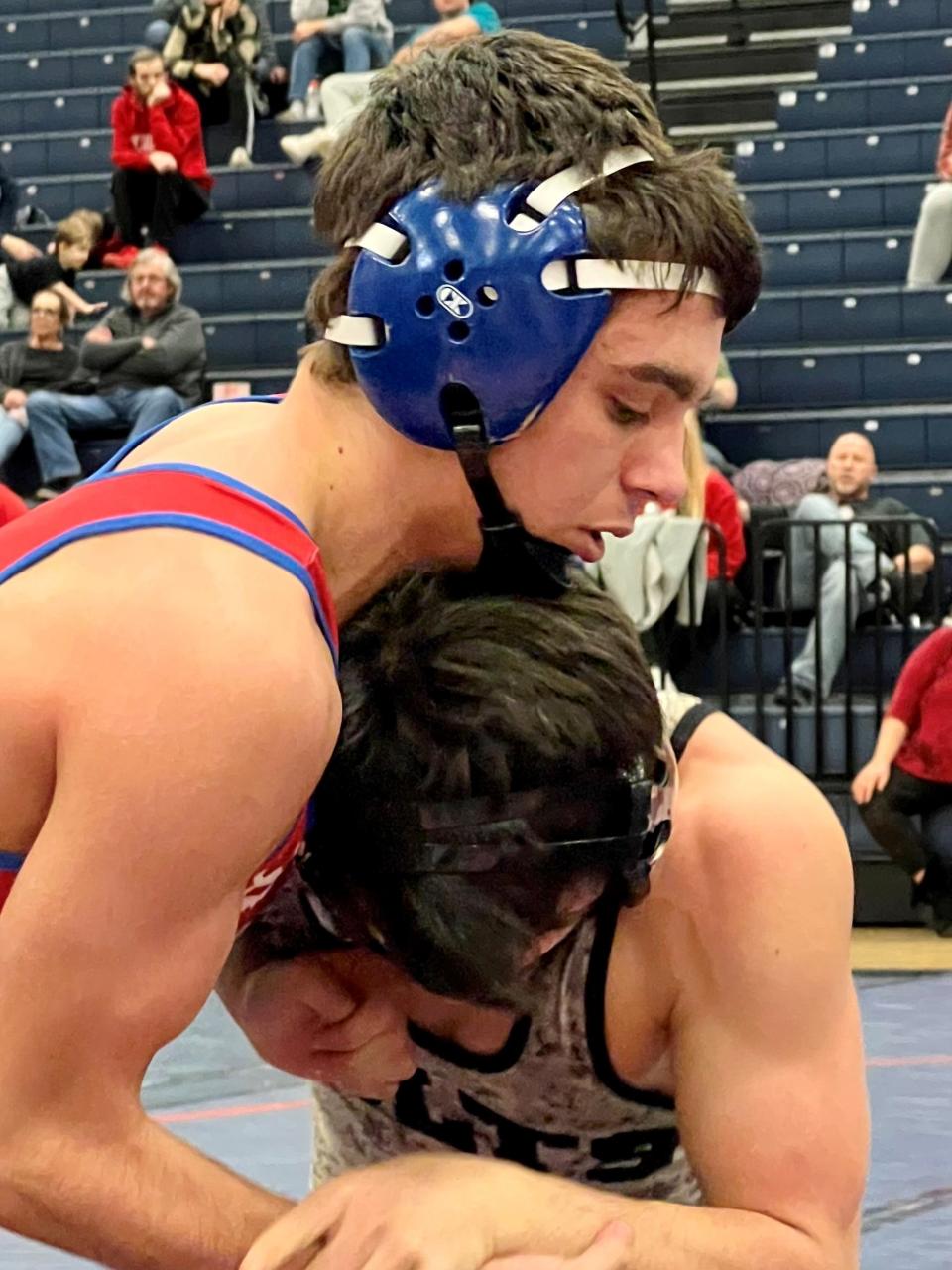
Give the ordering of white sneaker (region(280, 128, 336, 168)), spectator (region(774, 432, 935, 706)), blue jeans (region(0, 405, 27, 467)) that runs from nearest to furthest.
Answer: spectator (region(774, 432, 935, 706)) < blue jeans (region(0, 405, 27, 467)) < white sneaker (region(280, 128, 336, 168))

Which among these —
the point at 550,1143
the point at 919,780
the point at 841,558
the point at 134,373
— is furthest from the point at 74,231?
the point at 550,1143

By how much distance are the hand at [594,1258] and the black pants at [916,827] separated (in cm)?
563

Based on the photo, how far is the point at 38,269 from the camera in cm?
1154

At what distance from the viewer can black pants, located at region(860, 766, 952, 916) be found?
746cm

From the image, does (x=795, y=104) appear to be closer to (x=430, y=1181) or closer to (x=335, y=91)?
(x=335, y=91)

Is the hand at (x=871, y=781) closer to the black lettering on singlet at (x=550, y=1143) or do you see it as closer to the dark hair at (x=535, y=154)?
the black lettering on singlet at (x=550, y=1143)

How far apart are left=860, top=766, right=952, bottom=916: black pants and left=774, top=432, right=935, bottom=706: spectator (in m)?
0.68

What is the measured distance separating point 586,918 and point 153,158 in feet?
33.8

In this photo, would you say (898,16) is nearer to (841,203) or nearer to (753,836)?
(841,203)

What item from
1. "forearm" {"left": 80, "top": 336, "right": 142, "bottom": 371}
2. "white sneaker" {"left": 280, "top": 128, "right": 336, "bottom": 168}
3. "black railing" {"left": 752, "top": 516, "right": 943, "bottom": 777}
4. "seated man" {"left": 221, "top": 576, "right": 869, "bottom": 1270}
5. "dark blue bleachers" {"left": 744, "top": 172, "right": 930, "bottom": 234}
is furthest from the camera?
"white sneaker" {"left": 280, "top": 128, "right": 336, "bottom": 168}

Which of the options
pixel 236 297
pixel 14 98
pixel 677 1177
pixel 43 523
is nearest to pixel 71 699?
pixel 43 523

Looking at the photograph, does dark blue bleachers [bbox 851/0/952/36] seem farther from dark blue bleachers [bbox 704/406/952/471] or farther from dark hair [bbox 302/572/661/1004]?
dark hair [bbox 302/572/661/1004]

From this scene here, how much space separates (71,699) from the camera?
1820 mm

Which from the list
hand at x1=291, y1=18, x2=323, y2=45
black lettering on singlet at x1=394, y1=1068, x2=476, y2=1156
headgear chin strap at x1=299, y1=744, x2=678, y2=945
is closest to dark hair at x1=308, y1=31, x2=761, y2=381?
headgear chin strap at x1=299, y1=744, x2=678, y2=945
